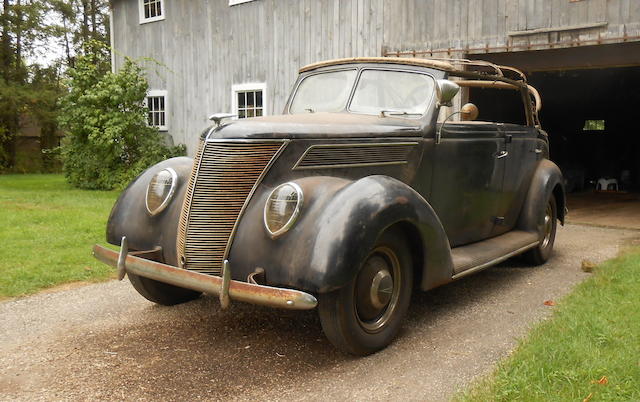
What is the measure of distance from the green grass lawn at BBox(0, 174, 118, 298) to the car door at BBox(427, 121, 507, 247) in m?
3.33

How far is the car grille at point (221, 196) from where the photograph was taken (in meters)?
3.43

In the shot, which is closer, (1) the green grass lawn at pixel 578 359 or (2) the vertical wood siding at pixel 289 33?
(1) the green grass lawn at pixel 578 359

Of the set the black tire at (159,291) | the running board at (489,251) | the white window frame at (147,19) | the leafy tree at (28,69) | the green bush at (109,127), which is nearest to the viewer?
the running board at (489,251)

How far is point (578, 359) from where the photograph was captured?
3.15 meters

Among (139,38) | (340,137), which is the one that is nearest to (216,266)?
(340,137)

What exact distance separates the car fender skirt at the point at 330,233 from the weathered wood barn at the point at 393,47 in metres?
5.98

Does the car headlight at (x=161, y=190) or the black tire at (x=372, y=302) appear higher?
the car headlight at (x=161, y=190)

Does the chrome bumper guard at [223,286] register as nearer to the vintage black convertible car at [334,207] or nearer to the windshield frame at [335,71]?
the vintage black convertible car at [334,207]

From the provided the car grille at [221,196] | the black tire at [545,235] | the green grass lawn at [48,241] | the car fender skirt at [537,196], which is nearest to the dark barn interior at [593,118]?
the black tire at [545,235]

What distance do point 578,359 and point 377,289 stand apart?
3.86 feet

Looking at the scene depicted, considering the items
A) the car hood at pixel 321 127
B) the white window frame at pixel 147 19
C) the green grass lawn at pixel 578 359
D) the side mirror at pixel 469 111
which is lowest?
the green grass lawn at pixel 578 359

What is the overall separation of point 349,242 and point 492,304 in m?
2.02

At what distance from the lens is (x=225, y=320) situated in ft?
13.6

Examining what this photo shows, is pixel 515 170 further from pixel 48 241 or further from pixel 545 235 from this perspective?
pixel 48 241
